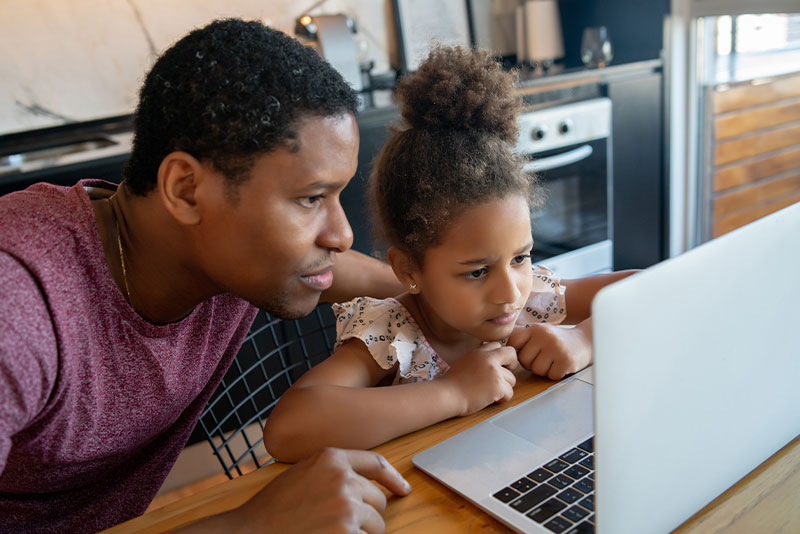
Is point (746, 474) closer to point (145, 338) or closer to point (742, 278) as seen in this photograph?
point (742, 278)

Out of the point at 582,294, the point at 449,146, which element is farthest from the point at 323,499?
the point at 582,294

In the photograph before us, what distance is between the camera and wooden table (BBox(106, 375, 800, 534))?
0.61 metres

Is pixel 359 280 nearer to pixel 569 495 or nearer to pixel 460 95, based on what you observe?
pixel 460 95

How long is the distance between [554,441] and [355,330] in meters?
0.36

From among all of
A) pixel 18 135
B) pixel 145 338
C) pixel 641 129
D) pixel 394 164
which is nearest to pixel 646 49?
pixel 641 129

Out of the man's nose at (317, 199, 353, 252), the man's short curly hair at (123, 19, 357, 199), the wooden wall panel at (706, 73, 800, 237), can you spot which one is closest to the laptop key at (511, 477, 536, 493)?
the man's nose at (317, 199, 353, 252)

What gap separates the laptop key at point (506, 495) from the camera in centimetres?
65

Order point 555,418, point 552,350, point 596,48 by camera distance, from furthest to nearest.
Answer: point 596,48, point 552,350, point 555,418

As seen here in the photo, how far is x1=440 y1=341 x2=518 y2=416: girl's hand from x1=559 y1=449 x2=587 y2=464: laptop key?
0.46 feet

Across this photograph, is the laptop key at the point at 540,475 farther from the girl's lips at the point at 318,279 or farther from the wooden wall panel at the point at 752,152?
the wooden wall panel at the point at 752,152

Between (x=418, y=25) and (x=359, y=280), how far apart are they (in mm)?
1826

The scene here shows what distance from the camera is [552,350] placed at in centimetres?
91

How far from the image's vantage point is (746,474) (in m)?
0.67

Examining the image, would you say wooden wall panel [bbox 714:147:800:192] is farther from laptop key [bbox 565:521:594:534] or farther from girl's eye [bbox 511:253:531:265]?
laptop key [bbox 565:521:594:534]
